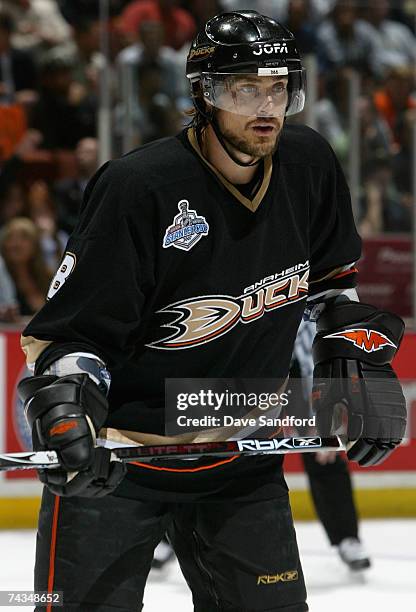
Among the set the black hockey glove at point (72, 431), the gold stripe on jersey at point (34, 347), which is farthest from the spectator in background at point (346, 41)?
the black hockey glove at point (72, 431)

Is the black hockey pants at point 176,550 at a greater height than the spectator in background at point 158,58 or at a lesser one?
lesser

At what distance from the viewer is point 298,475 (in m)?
4.68

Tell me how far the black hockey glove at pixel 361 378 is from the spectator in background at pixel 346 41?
12.5 feet

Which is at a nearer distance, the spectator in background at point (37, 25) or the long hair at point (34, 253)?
the long hair at point (34, 253)

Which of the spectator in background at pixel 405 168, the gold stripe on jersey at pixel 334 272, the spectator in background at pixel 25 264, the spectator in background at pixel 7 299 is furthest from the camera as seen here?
the spectator in background at pixel 405 168

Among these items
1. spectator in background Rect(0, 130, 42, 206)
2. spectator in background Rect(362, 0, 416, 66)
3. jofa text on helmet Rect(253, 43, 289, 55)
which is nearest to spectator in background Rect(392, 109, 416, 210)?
spectator in background Rect(362, 0, 416, 66)

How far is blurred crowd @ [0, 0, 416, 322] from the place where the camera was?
16.0 feet

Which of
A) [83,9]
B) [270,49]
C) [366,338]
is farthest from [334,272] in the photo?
[83,9]

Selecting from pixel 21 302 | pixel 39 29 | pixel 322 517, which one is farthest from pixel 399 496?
pixel 39 29

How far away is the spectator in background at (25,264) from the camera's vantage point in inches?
186

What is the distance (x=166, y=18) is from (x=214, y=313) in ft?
13.1

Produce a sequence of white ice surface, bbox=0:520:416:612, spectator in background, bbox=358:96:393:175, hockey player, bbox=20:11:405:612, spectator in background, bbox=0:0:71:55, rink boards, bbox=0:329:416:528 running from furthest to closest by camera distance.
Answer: spectator in background, bbox=0:0:71:55 < spectator in background, bbox=358:96:393:175 < rink boards, bbox=0:329:416:528 < white ice surface, bbox=0:520:416:612 < hockey player, bbox=20:11:405:612

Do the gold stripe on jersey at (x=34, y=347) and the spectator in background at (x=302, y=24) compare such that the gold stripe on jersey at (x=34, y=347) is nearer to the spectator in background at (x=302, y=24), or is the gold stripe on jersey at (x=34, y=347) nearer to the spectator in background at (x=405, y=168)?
the spectator in background at (x=405, y=168)

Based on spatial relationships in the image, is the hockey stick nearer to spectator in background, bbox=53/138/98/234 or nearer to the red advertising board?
the red advertising board
